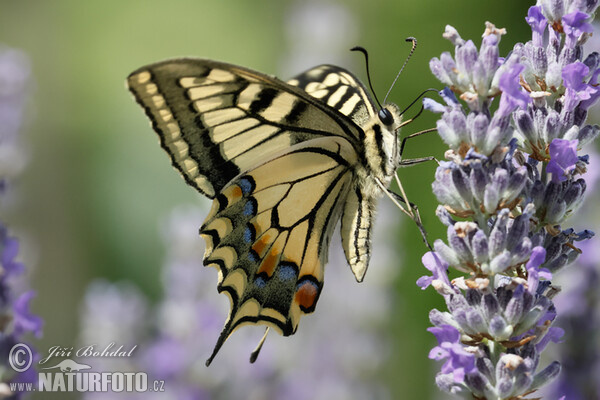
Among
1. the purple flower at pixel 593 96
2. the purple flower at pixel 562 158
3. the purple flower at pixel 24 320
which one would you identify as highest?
the purple flower at pixel 593 96

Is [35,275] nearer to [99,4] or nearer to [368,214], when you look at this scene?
[99,4]

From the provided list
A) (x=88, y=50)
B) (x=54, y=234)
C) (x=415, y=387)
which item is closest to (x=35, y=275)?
(x=54, y=234)

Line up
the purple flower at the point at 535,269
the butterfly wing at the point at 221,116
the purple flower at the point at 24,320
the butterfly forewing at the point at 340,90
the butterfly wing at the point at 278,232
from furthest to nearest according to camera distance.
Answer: the butterfly forewing at the point at 340,90 → the butterfly wing at the point at 278,232 → the butterfly wing at the point at 221,116 → the purple flower at the point at 24,320 → the purple flower at the point at 535,269

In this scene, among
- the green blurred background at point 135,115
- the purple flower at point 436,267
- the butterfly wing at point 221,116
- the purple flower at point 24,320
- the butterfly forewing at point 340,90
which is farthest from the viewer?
the green blurred background at point 135,115

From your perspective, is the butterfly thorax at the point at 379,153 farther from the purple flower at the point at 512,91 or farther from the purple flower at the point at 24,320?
the purple flower at the point at 24,320

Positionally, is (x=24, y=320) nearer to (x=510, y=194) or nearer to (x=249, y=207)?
(x=249, y=207)

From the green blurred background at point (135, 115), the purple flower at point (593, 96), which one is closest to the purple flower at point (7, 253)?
the purple flower at point (593, 96)

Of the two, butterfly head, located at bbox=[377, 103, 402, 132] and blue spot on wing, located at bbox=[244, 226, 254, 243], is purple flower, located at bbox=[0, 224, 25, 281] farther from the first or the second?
butterfly head, located at bbox=[377, 103, 402, 132]
